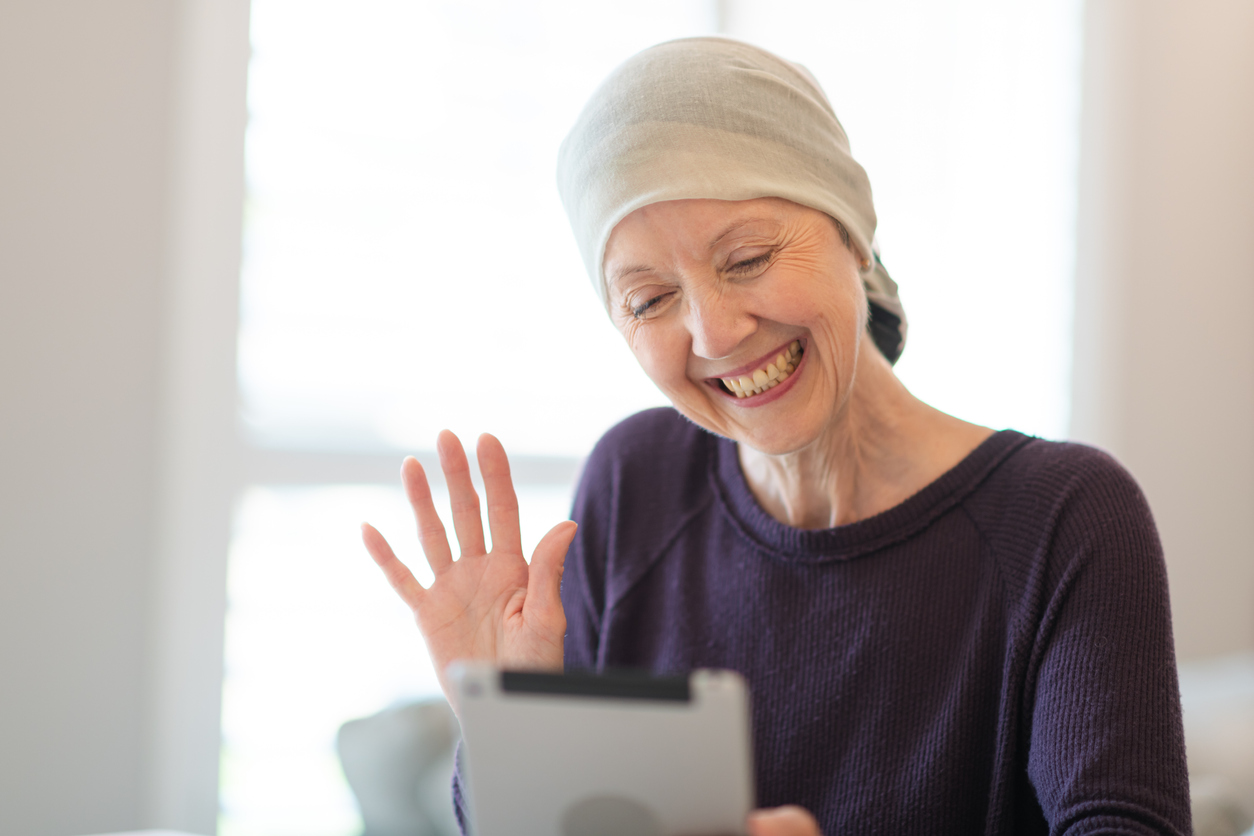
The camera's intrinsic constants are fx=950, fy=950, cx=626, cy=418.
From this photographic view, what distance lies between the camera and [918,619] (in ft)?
3.78

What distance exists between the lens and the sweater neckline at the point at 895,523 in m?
1.17

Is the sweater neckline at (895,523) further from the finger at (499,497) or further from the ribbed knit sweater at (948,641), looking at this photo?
the finger at (499,497)

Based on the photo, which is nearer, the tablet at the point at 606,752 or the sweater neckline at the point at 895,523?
the tablet at the point at 606,752

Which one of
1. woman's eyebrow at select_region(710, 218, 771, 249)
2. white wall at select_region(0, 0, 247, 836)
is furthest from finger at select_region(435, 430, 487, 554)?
white wall at select_region(0, 0, 247, 836)

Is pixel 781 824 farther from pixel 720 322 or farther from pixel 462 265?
pixel 462 265

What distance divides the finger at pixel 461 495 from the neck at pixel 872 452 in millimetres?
392

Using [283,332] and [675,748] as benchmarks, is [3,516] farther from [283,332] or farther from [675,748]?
[675,748]

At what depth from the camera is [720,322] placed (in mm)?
1050

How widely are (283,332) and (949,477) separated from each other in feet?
4.59

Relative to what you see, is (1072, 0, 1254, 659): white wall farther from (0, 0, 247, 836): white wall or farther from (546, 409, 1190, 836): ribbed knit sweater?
(0, 0, 247, 836): white wall

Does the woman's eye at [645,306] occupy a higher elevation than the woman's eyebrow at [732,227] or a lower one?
lower

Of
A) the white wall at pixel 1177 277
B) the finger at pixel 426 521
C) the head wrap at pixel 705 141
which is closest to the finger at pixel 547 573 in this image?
the finger at pixel 426 521

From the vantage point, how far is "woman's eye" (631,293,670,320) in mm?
1102

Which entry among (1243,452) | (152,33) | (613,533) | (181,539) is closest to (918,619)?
(613,533)
